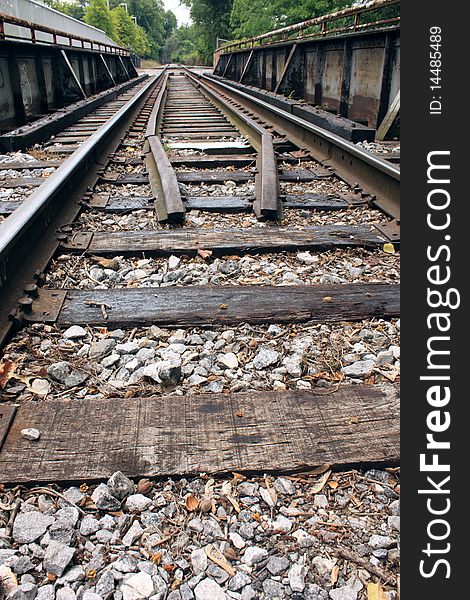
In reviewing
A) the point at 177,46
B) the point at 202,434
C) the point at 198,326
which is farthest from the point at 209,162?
the point at 177,46

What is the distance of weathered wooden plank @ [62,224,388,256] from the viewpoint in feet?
10.6

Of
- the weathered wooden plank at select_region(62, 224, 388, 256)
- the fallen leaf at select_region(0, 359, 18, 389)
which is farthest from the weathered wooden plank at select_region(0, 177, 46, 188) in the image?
the fallen leaf at select_region(0, 359, 18, 389)

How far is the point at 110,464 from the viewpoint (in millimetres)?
1584

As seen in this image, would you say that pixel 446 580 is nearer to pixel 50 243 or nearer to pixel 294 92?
pixel 50 243

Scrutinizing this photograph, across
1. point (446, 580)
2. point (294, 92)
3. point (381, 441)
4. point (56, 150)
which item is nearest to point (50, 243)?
point (381, 441)

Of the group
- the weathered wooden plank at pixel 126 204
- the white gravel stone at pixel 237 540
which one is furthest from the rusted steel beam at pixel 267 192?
the white gravel stone at pixel 237 540

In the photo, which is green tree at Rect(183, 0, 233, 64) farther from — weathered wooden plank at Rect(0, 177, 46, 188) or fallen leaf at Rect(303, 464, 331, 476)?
fallen leaf at Rect(303, 464, 331, 476)

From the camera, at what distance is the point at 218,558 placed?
134 centimetres

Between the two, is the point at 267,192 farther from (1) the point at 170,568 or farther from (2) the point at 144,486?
(1) the point at 170,568

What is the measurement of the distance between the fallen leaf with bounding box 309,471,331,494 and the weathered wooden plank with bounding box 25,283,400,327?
98 cm

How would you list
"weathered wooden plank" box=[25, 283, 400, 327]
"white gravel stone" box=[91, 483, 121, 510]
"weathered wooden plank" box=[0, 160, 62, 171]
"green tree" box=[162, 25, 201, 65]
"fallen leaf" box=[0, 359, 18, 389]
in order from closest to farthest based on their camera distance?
"white gravel stone" box=[91, 483, 121, 510] → "fallen leaf" box=[0, 359, 18, 389] → "weathered wooden plank" box=[25, 283, 400, 327] → "weathered wooden plank" box=[0, 160, 62, 171] → "green tree" box=[162, 25, 201, 65]

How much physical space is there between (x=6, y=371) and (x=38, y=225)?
1.39 m

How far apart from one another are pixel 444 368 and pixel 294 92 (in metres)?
10.6

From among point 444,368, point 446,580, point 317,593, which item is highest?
point 444,368
